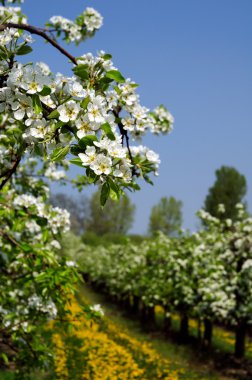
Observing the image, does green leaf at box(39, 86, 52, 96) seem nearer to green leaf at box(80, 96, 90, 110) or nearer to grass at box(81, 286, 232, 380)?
green leaf at box(80, 96, 90, 110)

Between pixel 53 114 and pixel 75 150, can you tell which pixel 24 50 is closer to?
pixel 53 114

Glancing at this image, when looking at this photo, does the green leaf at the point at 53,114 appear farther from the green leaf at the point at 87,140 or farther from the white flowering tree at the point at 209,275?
the white flowering tree at the point at 209,275

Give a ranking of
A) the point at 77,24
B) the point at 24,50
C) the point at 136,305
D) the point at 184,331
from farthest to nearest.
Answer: the point at 136,305 → the point at 184,331 → the point at 77,24 → the point at 24,50

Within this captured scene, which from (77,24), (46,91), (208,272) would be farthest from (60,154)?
(208,272)

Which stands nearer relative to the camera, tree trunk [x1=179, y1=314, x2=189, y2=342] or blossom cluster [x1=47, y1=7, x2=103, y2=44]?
blossom cluster [x1=47, y1=7, x2=103, y2=44]

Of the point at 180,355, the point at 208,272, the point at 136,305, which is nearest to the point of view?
the point at 208,272

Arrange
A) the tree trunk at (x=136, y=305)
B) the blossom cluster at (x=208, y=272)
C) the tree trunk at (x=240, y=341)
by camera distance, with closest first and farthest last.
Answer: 1. the blossom cluster at (x=208, y=272)
2. the tree trunk at (x=240, y=341)
3. the tree trunk at (x=136, y=305)

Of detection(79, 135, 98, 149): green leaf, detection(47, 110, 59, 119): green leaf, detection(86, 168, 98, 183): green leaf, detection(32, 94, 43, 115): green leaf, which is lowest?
detection(86, 168, 98, 183): green leaf

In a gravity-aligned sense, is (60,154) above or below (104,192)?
above

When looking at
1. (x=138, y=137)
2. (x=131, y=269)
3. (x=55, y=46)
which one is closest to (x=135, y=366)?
(x=138, y=137)

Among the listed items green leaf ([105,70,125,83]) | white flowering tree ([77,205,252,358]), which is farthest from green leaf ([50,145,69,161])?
white flowering tree ([77,205,252,358])

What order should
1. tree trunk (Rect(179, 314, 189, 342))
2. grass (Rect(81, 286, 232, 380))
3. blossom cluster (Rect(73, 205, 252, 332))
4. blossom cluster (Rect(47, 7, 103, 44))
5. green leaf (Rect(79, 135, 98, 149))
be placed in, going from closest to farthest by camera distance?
green leaf (Rect(79, 135, 98, 149)) → blossom cluster (Rect(47, 7, 103, 44)) → grass (Rect(81, 286, 232, 380)) → blossom cluster (Rect(73, 205, 252, 332)) → tree trunk (Rect(179, 314, 189, 342))

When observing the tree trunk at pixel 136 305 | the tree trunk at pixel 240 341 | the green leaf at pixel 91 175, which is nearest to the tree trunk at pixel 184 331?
the tree trunk at pixel 240 341

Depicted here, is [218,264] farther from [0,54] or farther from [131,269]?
[0,54]
